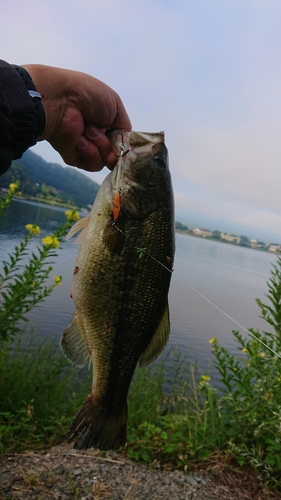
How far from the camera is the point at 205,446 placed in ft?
14.5

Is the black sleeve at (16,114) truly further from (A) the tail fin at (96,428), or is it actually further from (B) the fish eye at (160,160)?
(A) the tail fin at (96,428)

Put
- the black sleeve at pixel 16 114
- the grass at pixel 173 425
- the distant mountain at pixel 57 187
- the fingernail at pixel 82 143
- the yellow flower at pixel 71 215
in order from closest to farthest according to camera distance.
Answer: the black sleeve at pixel 16 114 → the fingernail at pixel 82 143 → the grass at pixel 173 425 → the yellow flower at pixel 71 215 → the distant mountain at pixel 57 187

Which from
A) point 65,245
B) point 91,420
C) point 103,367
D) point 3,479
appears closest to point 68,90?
point 103,367

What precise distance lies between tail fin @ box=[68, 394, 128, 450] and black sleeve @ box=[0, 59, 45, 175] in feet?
5.08

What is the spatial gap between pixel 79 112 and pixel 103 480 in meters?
3.21

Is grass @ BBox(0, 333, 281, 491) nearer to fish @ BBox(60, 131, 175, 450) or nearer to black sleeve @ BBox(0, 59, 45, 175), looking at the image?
fish @ BBox(60, 131, 175, 450)

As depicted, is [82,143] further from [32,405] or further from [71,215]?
[32,405]

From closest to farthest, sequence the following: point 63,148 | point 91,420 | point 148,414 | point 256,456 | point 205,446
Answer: point 91,420 → point 63,148 → point 256,456 → point 205,446 → point 148,414

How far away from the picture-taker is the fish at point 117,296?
2406 millimetres

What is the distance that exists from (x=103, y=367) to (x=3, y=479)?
5.75 ft

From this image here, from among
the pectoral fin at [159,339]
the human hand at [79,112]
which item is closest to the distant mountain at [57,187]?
the human hand at [79,112]

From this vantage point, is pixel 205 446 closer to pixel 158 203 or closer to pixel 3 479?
pixel 3 479

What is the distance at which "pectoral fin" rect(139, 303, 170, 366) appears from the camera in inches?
99.1

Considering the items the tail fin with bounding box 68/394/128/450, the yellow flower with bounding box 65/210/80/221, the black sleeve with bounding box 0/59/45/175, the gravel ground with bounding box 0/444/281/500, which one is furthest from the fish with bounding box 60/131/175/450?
the yellow flower with bounding box 65/210/80/221
